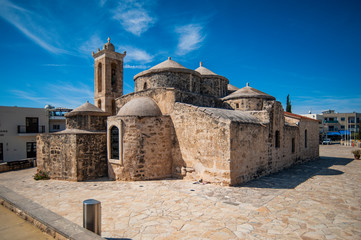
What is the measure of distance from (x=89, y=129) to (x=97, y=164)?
219cm

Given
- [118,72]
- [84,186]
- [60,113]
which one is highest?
[118,72]

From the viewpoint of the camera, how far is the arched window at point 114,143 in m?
8.52

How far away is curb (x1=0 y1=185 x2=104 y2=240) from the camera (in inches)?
119

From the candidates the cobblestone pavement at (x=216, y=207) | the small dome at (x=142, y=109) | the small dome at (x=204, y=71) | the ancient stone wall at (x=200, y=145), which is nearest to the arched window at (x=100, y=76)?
the small dome at (x=142, y=109)

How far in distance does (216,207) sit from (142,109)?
5.13 m

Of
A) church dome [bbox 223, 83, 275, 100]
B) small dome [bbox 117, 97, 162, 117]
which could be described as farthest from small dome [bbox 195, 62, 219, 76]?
small dome [bbox 117, 97, 162, 117]

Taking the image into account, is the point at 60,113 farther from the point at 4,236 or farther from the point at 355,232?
the point at 355,232

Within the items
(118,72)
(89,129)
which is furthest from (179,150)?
(118,72)

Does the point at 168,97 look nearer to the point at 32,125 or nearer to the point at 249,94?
the point at 249,94

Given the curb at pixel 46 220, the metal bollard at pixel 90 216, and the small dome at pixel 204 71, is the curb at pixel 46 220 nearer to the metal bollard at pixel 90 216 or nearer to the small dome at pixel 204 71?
the metal bollard at pixel 90 216

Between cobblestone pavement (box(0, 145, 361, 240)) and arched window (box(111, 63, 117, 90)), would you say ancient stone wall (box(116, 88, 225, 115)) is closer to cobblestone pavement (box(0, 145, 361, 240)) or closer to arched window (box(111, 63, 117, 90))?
cobblestone pavement (box(0, 145, 361, 240))

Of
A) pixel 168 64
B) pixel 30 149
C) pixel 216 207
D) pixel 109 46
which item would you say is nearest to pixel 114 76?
pixel 109 46

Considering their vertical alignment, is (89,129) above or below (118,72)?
below

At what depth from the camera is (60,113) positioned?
2458 centimetres
